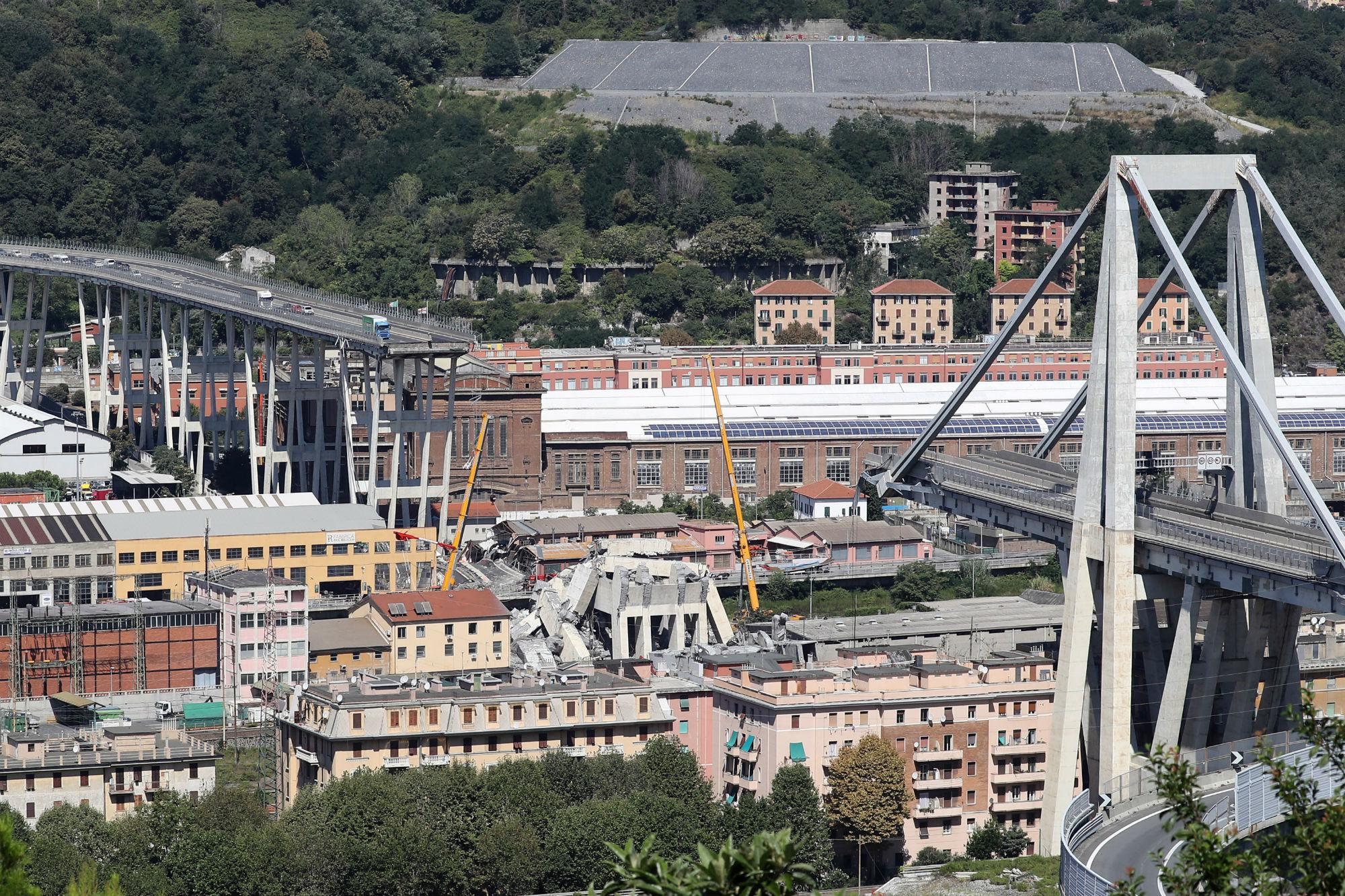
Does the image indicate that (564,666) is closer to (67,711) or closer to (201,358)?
(67,711)

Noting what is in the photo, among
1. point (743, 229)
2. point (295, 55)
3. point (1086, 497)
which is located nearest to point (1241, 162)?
point (1086, 497)

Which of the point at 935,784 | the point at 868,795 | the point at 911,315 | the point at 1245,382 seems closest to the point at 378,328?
the point at 911,315

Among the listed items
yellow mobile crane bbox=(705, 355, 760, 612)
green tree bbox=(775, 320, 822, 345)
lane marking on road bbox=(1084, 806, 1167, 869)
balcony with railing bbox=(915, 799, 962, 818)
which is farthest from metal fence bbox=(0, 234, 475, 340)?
lane marking on road bbox=(1084, 806, 1167, 869)

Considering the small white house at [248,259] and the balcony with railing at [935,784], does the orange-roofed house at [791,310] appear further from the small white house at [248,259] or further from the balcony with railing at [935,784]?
the balcony with railing at [935,784]

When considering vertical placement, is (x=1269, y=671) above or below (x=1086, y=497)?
below

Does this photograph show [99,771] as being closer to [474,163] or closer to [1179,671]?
[1179,671]
